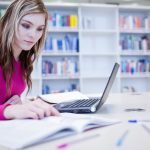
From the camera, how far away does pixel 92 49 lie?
4336 mm

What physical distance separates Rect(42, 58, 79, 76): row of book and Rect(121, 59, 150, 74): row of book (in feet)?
2.60

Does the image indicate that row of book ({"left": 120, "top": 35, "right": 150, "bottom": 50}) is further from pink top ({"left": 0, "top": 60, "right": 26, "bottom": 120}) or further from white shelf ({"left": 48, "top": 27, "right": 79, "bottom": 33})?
pink top ({"left": 0, "top": 60, "right": 26, "bottom": 120})

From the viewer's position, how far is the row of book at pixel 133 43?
4.29m

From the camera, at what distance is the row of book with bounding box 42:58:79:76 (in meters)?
4.02

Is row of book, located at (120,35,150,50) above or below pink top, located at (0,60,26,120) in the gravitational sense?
above

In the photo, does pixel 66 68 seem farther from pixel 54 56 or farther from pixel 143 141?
pixel 143 141

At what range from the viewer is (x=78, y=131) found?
566 mm

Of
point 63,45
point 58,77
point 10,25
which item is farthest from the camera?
point 63,45

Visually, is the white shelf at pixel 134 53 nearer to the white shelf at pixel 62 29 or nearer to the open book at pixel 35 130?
the white shelf at pixel 62 29

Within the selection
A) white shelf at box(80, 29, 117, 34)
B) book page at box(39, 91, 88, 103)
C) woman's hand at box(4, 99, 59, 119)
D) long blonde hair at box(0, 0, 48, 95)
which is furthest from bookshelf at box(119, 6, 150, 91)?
woman's hand at box(4, 99, 59, 119)

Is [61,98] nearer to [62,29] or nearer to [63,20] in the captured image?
[62,29]

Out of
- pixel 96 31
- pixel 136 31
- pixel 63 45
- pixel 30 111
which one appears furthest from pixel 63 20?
pixel 30 111

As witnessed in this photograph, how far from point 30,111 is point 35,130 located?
153 millimetres

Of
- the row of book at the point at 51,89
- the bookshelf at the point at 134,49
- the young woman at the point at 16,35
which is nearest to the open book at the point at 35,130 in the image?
the young woman at the point at 16,35
